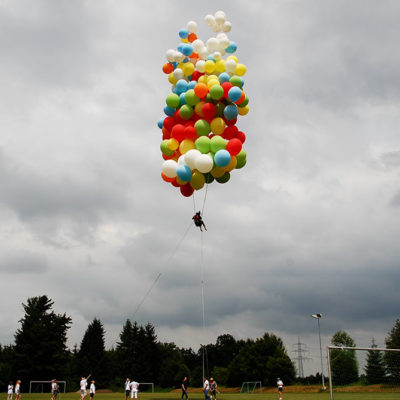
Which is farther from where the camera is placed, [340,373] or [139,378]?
[139,378]

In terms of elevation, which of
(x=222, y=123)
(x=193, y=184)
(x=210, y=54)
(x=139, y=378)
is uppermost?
(x=210, y=54)

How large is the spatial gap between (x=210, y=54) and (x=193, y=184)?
4216mm

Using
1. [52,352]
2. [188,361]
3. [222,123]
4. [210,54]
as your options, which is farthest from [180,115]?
[188,361]

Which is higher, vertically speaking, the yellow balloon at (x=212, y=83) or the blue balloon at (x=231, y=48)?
the blue balloon at (x=231, y=48)

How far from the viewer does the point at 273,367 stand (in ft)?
188

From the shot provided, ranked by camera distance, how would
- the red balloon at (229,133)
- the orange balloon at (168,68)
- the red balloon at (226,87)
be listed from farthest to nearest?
the orange balloon at (168,68) → the red balloon at (229,133) → the red balloon at (226,87)

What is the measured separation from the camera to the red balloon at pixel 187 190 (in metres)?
14.5

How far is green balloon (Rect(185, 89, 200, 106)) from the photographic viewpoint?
43.8ft

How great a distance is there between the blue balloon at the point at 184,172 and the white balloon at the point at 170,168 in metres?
0.33

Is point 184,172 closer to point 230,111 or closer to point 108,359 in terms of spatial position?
point 230,111

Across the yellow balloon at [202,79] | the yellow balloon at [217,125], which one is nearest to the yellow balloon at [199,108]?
the yellow balloon at [217,125]

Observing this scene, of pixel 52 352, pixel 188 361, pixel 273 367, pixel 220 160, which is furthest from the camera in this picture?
pixel 188 361

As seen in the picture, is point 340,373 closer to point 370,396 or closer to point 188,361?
point 370,396

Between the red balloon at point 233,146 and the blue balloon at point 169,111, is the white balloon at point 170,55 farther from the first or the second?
the red balloon at point 233,146
